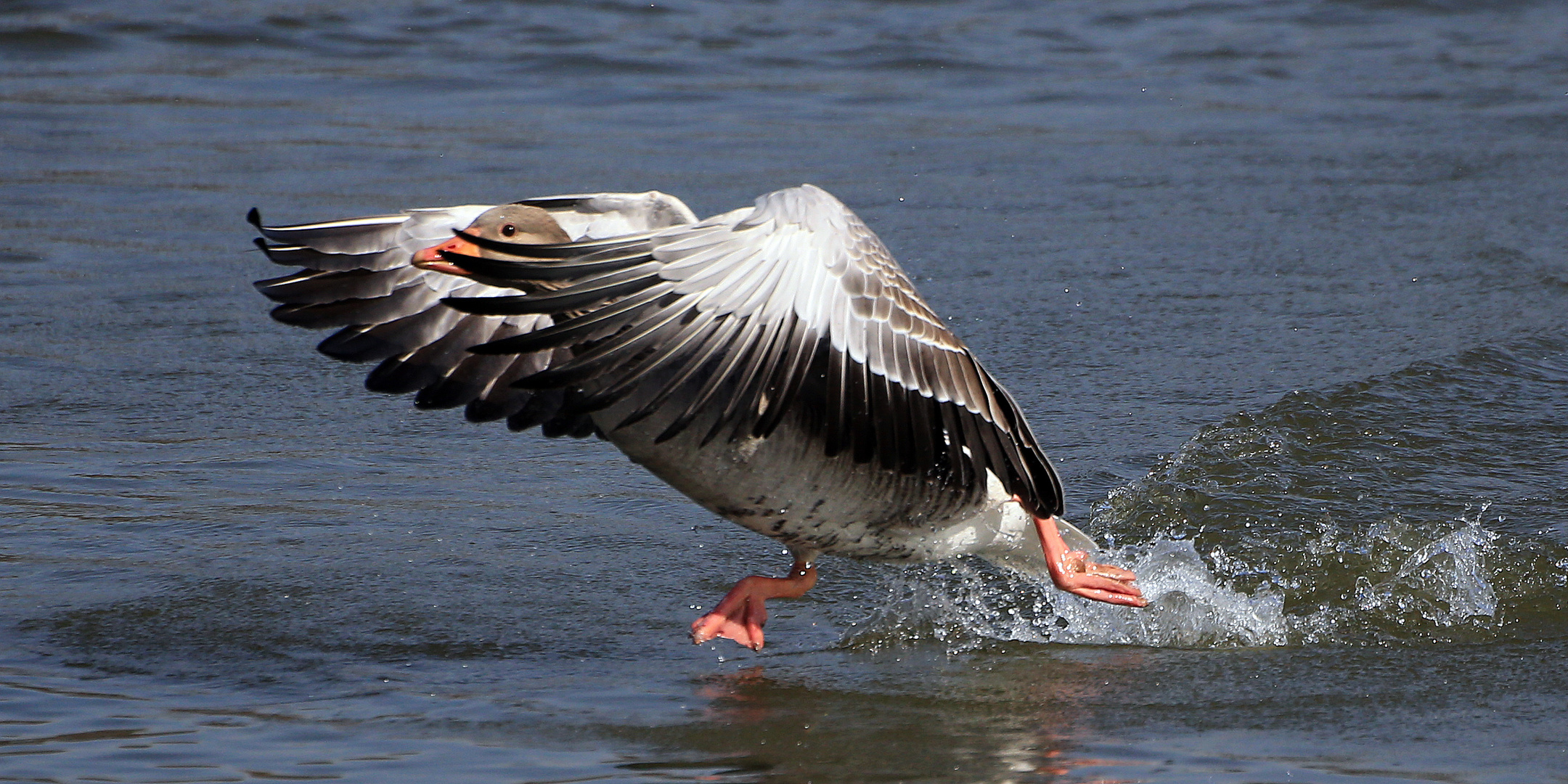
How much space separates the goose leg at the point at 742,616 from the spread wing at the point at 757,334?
57 cm

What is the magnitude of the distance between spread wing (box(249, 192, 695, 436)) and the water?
656 millimetres

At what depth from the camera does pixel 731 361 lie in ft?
13.1

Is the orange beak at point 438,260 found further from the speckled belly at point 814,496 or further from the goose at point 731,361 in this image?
the speckled belly at point 814,496

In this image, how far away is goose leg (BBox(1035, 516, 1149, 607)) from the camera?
195 inches

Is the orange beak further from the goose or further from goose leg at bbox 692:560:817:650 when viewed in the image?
goose leg at bbox 692:560:817:650

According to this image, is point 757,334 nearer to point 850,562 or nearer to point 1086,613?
point 1086,613

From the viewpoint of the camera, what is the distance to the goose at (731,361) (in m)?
3.95

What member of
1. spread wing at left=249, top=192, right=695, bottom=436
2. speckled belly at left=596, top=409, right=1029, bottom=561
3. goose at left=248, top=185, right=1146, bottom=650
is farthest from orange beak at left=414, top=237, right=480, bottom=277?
spread wing at left=249, top=192, right=695, bottom=436

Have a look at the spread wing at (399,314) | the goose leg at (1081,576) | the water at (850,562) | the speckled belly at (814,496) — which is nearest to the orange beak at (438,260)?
the speckled belly at (814,496)

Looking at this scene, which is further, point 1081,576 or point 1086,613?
point 1086,613

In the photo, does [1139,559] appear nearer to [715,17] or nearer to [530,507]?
[530,507]

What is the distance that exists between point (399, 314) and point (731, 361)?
1526 mm

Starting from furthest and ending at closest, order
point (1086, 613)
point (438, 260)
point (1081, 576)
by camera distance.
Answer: point (1086, 613)
point (1081, 576)
point (438, 260)

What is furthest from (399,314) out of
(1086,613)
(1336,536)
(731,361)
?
(1336,536)
